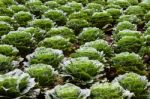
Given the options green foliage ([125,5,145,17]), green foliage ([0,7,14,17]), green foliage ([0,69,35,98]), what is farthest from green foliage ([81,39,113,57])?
green foliage ([0,7,14,17])

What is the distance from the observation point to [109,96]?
322 centimetres

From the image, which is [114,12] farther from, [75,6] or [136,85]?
[136,85]

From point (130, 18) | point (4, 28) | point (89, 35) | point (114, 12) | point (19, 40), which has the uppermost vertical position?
point (114, 12)

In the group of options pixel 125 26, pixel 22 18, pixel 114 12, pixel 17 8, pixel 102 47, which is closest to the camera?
pixel 102 47

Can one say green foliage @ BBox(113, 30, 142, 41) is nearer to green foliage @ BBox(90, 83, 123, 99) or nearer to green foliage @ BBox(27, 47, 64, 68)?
green foliage @ BBox(27, 47, 64, 68)

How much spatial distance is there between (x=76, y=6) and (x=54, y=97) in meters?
3.55

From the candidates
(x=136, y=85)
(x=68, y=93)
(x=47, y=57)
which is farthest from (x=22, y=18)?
(x=68, y=93)

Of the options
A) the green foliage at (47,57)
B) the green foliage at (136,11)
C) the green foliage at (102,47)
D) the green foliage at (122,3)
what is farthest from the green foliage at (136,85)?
the green foliage at (122,3)

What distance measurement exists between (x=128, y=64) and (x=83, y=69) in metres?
0.58

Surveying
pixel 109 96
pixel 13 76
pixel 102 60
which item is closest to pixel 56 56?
pixel 102 60

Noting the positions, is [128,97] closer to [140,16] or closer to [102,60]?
[102,60]

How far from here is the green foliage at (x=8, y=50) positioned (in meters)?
4.27

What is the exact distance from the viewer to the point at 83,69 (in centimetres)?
369

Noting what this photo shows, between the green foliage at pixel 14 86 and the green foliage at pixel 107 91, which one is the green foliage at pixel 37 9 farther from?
the green foliage at pixel 107 91
